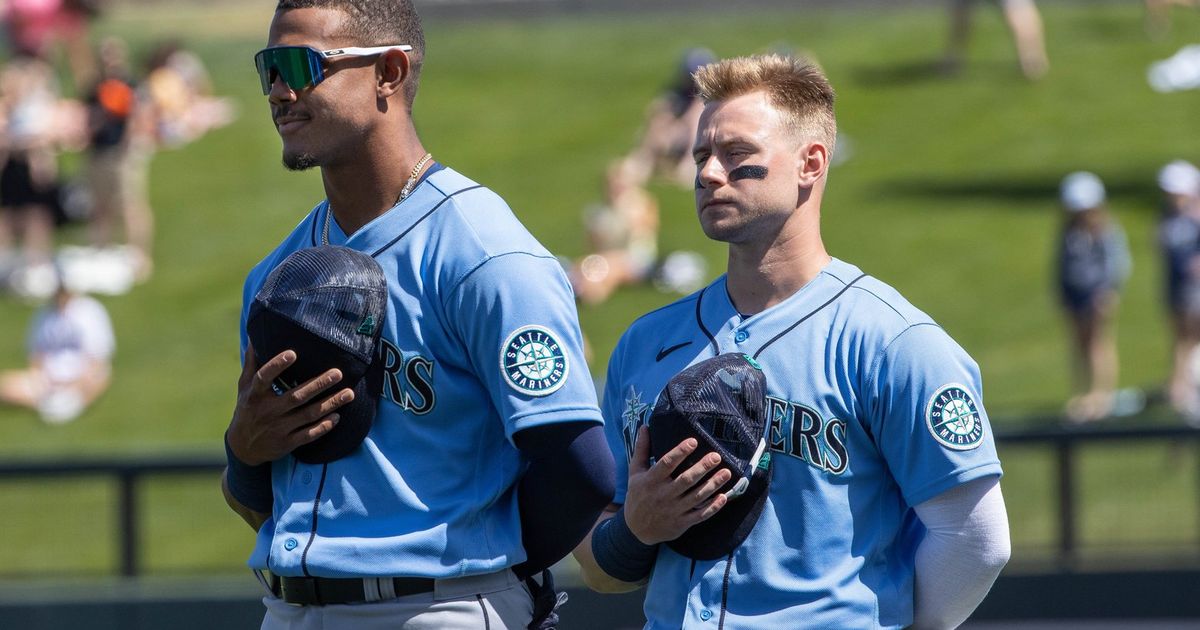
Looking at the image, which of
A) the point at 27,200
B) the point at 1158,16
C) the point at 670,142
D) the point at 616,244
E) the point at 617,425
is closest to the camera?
the point at 617,425

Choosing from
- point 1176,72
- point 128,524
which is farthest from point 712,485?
point 1176,72

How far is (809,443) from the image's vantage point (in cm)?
315

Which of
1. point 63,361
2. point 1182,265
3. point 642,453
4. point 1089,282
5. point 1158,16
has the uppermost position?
point 1158,16

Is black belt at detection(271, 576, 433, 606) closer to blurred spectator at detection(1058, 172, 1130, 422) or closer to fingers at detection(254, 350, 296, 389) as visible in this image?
fingers at detection(254, 350, 296, 389)

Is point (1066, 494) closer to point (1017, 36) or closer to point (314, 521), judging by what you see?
point (314, 521)

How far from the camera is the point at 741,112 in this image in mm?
3279

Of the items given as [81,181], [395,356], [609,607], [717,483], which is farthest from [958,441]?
[81,181]

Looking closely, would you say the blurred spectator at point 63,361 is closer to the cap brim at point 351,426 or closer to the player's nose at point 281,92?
the player's nose at point 281,92

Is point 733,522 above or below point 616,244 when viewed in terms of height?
below

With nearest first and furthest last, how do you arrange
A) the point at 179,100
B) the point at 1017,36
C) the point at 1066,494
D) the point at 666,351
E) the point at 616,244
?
the point at 666,351, the point at 1066,494, the point at 616,244, the point at 179,100, the point at 1017,36

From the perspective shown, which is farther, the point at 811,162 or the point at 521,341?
the point at 811,162

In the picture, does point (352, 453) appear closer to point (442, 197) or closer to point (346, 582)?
point (346, 582)

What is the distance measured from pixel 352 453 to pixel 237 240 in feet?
51.0

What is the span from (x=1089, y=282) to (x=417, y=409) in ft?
34.6
